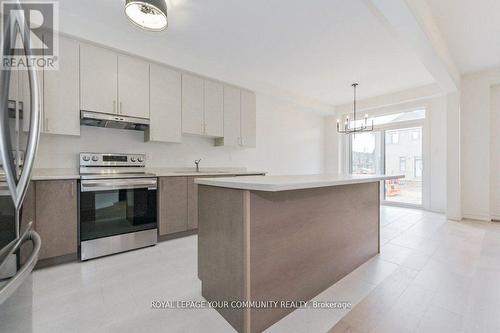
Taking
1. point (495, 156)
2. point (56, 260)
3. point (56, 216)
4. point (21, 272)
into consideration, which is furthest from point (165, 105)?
point (495, 156)

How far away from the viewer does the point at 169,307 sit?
60.6 inches

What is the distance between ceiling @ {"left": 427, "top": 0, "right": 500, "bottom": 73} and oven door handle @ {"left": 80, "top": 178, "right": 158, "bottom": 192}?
3670 millimetres

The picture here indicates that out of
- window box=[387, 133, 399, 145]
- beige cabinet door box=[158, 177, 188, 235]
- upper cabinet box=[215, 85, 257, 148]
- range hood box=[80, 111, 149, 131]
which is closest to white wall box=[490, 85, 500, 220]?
window box=[387, 133, 399, 145]

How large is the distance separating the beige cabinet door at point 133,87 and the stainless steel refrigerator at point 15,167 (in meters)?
2.14

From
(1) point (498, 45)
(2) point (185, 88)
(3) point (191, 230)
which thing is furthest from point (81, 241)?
(1) point (498, 45)

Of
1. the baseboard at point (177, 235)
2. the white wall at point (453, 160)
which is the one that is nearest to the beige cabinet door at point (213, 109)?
the baseboard at point (177, 235)

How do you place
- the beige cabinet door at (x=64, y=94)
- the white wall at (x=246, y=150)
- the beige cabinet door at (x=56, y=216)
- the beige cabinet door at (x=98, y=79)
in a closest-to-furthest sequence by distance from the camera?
1. the beige cabinet door at (x=56, y=216)
2. the beige cabinet door at (x=64, y=94)
3. the beige cabinet door at (x=98, y=79)
4. the white wall at (x=246, y=150)

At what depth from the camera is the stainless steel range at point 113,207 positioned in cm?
225

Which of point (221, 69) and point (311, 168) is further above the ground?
point (221, 69)

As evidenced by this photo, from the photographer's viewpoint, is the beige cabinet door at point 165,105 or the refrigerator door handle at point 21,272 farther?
the beige cabinet door at point 165,105

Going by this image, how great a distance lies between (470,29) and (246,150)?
11.7 feet

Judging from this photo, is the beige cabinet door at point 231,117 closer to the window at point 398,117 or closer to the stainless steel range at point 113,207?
the stainless steel range at point 113,207

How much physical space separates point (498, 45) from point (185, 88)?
14.7 ft

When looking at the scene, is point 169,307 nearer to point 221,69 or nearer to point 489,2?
point 221,69
